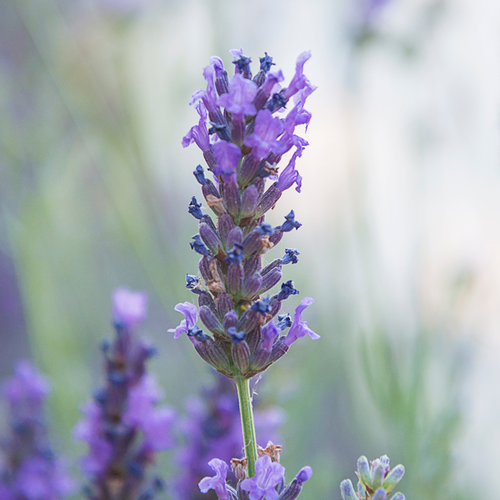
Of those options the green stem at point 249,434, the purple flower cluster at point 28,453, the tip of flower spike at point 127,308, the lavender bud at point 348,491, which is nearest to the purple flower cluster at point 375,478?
the lavender bud at point 348,491

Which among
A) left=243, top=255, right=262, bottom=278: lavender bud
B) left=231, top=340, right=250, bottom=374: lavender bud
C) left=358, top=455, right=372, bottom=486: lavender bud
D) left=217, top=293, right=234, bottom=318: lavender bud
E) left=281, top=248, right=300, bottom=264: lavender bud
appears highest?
left=281, top=248, right=300, bottom=264: lavender bud

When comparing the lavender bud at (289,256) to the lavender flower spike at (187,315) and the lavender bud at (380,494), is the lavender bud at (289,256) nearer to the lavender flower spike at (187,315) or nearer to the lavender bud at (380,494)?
the lavender flower spike at (187,315)

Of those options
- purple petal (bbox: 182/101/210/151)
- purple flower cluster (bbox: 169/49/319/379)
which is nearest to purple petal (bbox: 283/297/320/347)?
purple flower cluster (bbox: 169/49/319/379)

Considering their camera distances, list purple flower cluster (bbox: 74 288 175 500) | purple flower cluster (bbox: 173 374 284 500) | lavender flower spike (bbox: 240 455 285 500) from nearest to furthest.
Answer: lavender flower spike (bbox: 240 455 285 500) → purple flower cluster (bbox: 74 288 175 500) → purple flower cluster (bbox: 173 374 284 500)

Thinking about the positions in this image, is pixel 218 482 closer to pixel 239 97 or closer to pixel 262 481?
pixel 262 481

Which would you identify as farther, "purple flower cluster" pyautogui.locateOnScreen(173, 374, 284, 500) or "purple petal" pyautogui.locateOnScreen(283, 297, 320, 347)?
"purple flower cluster" pyautogui.locateOnScreen(173, 374, 284, 500)

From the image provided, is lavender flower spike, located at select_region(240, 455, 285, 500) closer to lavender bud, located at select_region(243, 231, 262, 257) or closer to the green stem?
the green stem

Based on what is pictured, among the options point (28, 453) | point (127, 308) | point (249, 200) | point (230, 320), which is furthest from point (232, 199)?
point (28, 453)
